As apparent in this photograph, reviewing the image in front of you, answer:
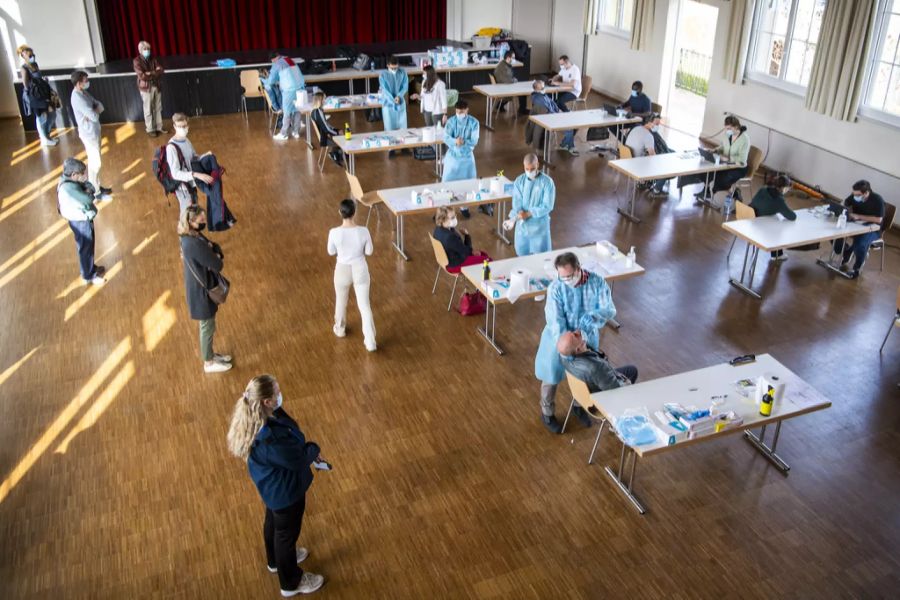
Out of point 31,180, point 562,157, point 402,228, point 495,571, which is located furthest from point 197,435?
point 562,157

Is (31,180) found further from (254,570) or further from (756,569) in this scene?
(756,569)

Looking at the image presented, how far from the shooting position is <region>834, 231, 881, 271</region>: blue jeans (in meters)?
9.54

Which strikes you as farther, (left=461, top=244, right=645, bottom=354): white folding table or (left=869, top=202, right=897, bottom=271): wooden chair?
(left=869, top=202, right=897, bottom=271): wooden chair

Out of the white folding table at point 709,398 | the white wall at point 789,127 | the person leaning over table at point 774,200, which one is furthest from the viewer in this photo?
the white wall at point 789,127

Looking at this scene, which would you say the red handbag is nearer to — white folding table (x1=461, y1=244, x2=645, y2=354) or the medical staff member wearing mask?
white folding table (x1=461, y1=244, x2=645, y2=354)

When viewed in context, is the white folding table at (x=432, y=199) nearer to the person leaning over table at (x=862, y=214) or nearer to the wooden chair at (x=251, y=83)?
the person leaning over table at (x=862, y=214)

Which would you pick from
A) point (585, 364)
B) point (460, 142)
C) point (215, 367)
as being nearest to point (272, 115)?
point (460, 142)

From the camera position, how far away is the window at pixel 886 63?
1101 centimetres

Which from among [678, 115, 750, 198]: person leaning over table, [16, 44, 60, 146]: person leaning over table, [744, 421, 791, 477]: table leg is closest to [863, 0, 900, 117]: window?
[678, 115, 750, 198]: person leaning over table

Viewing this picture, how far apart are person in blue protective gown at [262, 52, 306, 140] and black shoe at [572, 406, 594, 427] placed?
929 centimetres

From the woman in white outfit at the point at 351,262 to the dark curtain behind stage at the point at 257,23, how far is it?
1273cm

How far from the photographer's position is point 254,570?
554cm

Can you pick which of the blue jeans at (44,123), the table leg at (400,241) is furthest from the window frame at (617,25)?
the blue jeans at (44,123)

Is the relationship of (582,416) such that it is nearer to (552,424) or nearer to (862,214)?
(552,424)
